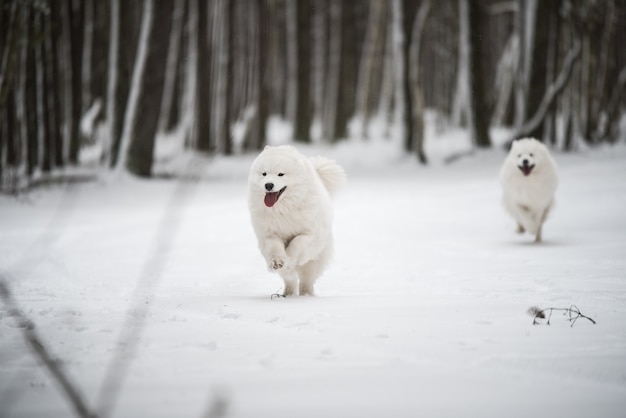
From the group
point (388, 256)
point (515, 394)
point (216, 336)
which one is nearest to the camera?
point (515, 394)

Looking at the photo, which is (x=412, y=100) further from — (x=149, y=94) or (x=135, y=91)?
(x=135, y=91)

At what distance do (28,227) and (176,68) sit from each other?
1375 cm

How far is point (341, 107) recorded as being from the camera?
24.6 meters

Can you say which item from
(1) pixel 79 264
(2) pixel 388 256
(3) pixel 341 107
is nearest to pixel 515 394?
(2) pixel 388 256

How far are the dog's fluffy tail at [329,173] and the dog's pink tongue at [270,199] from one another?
929 mm

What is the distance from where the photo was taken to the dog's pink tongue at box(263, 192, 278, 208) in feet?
15.7

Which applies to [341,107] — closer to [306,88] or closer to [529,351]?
[306,88]

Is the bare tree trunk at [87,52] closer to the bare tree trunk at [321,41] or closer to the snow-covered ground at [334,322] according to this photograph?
the bare tree trunk at [321,41]

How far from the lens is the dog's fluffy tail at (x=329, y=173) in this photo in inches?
224

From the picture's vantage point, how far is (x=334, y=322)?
12.3 feet

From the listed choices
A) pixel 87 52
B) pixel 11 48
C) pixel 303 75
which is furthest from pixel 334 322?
pixel 87 52

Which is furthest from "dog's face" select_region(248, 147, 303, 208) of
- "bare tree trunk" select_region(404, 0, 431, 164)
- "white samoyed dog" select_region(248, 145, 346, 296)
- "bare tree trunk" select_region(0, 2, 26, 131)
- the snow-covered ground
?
"bare tree trunk" select_region(404, 0, 431, 164)

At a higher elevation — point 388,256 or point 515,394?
point 515,394

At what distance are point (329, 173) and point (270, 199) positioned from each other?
3.43ft
